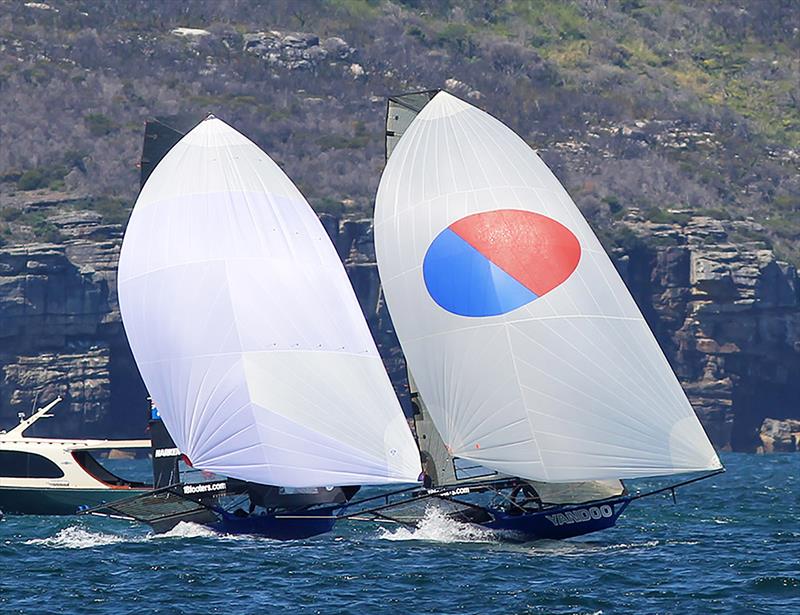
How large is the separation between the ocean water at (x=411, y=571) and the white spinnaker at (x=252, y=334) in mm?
1929

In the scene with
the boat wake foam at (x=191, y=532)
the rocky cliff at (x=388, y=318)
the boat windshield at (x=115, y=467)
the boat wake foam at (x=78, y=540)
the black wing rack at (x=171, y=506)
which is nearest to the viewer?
the black wing rack at (x=171, y=506)

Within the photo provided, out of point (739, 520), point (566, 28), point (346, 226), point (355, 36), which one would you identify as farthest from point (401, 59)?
point (739, 520)

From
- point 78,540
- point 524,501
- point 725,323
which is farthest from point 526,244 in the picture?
point 725,323

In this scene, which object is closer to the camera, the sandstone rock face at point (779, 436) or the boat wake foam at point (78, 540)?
the boat wake foam at point (78, 540)

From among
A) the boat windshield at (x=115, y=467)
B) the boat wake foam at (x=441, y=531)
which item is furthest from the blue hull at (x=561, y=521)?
the boat windshield at (x=115, y=467)

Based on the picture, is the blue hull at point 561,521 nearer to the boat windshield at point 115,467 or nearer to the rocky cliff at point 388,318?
→ the boat windshield at point 115,467

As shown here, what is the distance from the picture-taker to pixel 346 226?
112 metres

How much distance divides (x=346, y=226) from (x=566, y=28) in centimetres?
8059

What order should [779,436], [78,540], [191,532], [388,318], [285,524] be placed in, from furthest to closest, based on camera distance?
[779,436] < [388,318] < [78,540] < [191,532] < [285,524]

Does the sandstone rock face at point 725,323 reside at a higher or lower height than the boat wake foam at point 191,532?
higher

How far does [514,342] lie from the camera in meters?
35.2

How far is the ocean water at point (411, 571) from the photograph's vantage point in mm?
30016

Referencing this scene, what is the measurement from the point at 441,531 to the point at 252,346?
5.47m

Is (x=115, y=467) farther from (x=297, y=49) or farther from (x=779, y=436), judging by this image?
(x=297, y=49)
